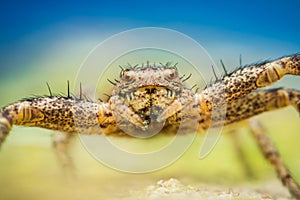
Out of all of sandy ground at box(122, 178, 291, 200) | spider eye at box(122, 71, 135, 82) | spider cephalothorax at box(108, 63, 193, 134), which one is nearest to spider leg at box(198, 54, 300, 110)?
spider cephalothorax at box(108, 63, 193, 134)

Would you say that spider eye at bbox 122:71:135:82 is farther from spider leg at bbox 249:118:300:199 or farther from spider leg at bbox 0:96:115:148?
spider leg at bbox 249:118:300:199

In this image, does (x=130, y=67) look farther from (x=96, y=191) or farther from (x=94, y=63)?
(x=96, y=191)

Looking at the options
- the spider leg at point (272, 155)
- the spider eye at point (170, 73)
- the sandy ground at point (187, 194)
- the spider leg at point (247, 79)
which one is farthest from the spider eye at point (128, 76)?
the spider leg at point (272, 155)

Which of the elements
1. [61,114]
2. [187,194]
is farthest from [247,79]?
[61,114]

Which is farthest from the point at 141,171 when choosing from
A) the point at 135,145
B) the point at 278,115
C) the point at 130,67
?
the point at 278,115

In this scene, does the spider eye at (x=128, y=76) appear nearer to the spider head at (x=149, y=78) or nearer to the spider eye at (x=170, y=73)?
the spider head at (x=149, y=78)
